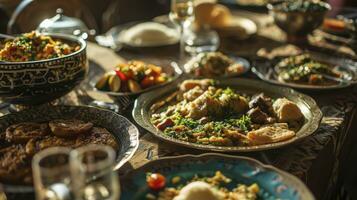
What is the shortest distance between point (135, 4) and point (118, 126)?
3.14 m

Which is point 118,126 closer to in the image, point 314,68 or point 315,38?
point 314,68

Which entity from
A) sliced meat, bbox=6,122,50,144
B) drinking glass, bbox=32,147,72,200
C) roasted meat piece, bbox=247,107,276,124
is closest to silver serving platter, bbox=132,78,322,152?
roasted meat piece, bbox=247,107,276,124

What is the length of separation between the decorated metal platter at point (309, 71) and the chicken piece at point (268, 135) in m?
0.60

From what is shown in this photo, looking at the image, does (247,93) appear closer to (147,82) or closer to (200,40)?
(147,82)

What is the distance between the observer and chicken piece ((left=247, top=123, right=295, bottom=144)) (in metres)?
1.72

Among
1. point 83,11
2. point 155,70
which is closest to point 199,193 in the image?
point 155,70

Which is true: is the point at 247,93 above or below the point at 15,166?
below

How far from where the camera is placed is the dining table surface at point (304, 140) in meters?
1.71

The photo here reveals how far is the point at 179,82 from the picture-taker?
2.45 m

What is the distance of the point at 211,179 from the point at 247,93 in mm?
935

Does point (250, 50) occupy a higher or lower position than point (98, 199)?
lower

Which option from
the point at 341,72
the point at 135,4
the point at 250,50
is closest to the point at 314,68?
the point at 341,72

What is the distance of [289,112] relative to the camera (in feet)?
6.38

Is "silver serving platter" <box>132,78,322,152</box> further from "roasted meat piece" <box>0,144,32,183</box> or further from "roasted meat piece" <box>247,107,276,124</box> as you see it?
"roasted meat piece" <box>0,144,32,183</box>
